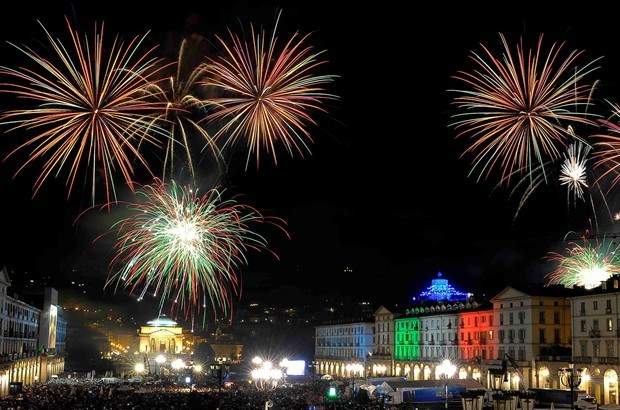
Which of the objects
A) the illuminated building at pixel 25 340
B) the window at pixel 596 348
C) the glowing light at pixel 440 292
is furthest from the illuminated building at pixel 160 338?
the window at pixel 596 348

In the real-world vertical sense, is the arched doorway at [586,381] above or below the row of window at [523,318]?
below

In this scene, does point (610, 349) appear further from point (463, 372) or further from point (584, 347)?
point (463, 372)

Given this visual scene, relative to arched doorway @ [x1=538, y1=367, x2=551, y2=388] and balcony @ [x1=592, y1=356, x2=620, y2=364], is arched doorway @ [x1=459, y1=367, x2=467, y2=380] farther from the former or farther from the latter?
balcony @ [x1=592, y1=356, x2=620, y2=364]

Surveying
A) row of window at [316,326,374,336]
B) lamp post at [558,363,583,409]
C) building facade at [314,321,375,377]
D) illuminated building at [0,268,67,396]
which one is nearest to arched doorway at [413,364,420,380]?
building facade at [314,321,375,377]

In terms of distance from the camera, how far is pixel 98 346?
174 meters

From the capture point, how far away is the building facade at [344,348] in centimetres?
11319

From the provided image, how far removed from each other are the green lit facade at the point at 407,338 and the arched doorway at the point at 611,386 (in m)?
41.4

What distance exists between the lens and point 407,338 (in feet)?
330

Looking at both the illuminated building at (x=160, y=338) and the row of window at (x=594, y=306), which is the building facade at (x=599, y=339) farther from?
the illuminated building at (x=160, y=338)

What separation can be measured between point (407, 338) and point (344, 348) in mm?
23886

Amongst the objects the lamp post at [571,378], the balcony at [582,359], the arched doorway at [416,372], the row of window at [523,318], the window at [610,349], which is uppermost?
the row of window at [523,318]

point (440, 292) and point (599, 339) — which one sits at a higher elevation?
point (440, 292)

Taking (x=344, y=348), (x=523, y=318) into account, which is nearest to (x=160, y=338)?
(x=344, y=348)

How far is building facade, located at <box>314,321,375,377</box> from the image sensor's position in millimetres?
113188
